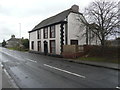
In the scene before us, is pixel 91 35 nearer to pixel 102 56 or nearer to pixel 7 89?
pixel 102 56

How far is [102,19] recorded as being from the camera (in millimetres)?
18062

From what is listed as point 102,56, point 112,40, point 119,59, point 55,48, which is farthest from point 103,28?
point 55,48

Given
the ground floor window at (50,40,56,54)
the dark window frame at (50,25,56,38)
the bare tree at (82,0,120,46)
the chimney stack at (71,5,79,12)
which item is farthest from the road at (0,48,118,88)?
the chimney stack at (71,5,79,12)

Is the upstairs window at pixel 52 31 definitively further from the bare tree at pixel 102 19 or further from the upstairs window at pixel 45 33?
the bare tree at pixel 102 19

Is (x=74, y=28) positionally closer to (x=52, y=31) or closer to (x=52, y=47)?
(x=52, y=31)

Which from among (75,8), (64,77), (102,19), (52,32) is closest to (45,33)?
(52,32)

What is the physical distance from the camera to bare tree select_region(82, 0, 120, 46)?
17.2m

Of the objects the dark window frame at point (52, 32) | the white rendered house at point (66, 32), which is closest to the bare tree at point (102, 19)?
the white rendered house at point (66, 32)

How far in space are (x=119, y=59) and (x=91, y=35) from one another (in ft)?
24.1

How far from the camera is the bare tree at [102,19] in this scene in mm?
17219

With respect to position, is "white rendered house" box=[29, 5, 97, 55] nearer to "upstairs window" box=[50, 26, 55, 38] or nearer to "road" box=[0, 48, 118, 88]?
"upstairs window" box=[50, 26, 55, 38]

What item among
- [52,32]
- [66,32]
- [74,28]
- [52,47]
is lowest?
[52,47]

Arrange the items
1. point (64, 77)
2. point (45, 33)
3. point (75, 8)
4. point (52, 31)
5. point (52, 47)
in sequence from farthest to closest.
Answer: point (45, 33), point (52, 31), point (52, 47), point (75, 8), point (64, 77)

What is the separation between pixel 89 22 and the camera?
63.9 ft
